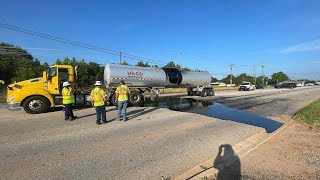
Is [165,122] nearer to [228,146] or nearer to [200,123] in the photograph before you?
[200,123]

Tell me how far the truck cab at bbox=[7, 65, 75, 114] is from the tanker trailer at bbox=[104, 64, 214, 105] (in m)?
3.24

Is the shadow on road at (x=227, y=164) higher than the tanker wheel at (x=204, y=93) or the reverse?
the reverse

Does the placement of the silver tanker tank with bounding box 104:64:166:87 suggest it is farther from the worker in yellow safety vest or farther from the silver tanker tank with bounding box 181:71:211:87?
the worker in yellow safety vest

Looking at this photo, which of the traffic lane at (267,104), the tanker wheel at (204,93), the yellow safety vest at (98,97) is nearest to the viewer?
the yellow safety vest at (98,97)

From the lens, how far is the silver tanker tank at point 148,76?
1655 cm

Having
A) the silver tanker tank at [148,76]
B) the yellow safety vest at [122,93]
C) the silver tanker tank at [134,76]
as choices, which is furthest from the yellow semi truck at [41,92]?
the yellow safety vest at [122,93]

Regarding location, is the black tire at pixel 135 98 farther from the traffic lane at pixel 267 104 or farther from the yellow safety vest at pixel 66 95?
the traffic lane at pixel 267 104

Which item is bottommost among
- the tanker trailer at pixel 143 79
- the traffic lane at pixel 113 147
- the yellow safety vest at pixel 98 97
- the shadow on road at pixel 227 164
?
the shadow on road at pixel 227 164

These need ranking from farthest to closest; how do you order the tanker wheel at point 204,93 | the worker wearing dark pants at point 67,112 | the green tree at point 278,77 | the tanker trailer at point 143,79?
the green tree at point 278,77, the tanker wheel at point 204,93, the tanker trailer at point 143,79, the worker wearing dark pants at point 67,112

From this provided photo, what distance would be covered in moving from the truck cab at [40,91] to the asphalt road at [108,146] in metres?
2.06

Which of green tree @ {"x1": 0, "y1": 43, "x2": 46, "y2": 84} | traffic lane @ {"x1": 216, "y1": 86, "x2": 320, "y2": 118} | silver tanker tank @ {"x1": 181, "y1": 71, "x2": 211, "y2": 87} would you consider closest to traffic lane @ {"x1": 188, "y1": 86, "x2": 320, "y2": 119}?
traffic lane @ {"x1": 216, "y1": 86, "x2": 320, "y2": 118}

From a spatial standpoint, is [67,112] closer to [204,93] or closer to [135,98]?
[135,98]

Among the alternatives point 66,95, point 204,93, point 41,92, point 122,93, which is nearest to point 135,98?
point 41,92

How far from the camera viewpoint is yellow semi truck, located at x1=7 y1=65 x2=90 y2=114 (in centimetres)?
1183
